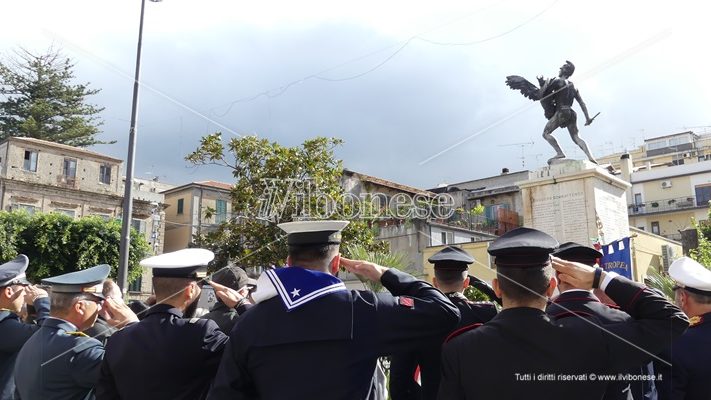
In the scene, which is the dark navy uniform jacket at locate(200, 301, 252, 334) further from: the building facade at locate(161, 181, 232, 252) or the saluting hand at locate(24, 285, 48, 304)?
the building facade at locate(161, 181, 232, 252)

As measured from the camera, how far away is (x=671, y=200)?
53.4 m

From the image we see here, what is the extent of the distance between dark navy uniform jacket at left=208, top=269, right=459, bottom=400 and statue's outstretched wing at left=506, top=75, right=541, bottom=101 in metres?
10.7

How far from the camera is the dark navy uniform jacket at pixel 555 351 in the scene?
243 centimetres

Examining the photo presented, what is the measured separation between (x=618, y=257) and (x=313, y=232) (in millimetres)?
9547

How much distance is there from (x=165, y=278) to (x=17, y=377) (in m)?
1.18

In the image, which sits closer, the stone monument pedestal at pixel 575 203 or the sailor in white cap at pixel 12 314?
the sailor in white cap at pixel 12 314

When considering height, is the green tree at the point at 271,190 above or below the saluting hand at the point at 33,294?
above

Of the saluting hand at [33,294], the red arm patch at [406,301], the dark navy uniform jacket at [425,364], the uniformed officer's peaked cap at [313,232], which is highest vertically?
the uniformed officer's peaked cap at [313,232]

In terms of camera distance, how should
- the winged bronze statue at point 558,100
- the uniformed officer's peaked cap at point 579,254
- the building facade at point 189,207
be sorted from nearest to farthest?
the uniformed officer's peaked cap at point 579,254
the winged bronze statue at point 558,100
the building facade at point 189,207

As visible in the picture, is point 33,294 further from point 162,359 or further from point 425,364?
point 425,364

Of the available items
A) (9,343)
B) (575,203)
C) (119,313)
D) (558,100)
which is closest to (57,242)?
(558,100)

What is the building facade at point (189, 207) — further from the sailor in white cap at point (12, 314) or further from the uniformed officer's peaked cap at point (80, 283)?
the uniformed officer's peaked cap at point (80, 283)

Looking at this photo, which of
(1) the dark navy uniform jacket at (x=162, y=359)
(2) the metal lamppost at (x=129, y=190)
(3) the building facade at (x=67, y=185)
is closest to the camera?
(1) the dark navy uniform jacket at (x=162, y=359)

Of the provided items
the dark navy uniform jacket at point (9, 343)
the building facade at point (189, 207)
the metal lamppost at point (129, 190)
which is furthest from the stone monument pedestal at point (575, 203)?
the building facade at point (189, 207)
